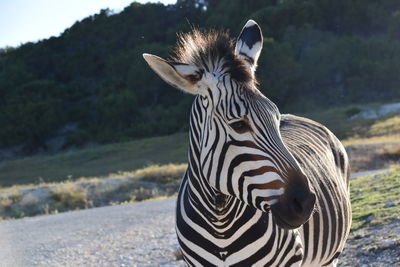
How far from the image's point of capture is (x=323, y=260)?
4359mm

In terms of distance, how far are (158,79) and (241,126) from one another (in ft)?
121

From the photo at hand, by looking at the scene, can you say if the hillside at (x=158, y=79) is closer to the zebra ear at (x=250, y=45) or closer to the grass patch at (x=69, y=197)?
the grass patch at (x=69, y=197)

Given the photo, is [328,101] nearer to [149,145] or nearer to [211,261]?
[149,145]

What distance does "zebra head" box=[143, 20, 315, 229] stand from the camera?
2959 mm

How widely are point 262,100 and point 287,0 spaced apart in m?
42.0

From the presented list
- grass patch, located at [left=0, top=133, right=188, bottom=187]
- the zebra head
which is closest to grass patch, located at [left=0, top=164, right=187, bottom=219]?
grass patch, located at [left=0, top=133, right=188, bottom=187]

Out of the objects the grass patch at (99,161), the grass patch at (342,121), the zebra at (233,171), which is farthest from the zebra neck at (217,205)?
the grass patch at (342,121)

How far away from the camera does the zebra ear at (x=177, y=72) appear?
123 inches

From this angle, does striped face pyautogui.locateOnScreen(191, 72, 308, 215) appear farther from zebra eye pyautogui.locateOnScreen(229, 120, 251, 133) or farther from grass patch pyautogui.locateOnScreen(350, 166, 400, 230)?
grass patch pyautogui.locateOnScreen(350, 166, 400, 230)

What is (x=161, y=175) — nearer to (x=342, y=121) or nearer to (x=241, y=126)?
(x=342, y=121)

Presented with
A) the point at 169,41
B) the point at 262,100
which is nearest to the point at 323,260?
the point at 262,100

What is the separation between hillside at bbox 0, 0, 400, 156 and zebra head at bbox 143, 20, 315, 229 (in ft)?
105

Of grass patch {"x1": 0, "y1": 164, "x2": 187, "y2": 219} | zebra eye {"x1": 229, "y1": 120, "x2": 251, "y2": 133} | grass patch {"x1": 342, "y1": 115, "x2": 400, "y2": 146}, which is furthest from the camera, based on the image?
grass patch {"x1": 342, "y1": 115, "x2": 400, "y2": 146}

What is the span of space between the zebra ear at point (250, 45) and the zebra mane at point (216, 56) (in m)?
0.20
